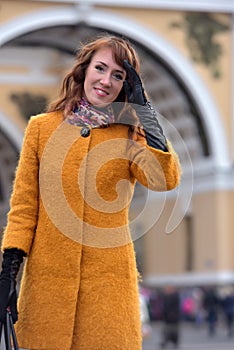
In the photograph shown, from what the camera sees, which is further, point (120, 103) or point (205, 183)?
point (205, 183)

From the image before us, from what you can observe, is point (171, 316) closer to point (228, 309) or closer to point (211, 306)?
point (211, 306)

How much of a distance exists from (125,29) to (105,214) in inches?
795

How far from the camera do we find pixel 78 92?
13.4 ft

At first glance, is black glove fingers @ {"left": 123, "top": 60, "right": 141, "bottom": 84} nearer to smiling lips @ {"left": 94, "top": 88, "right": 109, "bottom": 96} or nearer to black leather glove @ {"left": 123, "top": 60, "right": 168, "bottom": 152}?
black leather glove @ {"left": 123, "top": 60, "right": 168, "bottom": 152}

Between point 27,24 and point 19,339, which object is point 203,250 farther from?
point 19,339

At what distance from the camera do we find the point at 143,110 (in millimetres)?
3904

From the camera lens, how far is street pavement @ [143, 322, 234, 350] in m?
18.6

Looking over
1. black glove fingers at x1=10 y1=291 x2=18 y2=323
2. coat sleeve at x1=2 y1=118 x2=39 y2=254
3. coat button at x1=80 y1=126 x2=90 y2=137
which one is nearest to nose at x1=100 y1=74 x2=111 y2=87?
coat button at x1=80 y1=126 x2=90 y2=137

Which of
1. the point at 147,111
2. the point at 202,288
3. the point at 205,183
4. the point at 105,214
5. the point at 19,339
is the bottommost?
the point at 19,339

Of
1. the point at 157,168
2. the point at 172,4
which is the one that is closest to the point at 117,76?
the point at 157,168

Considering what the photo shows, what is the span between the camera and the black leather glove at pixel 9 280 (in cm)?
375

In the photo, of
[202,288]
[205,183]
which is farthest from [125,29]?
[202,288]

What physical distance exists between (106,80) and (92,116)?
0.43ft

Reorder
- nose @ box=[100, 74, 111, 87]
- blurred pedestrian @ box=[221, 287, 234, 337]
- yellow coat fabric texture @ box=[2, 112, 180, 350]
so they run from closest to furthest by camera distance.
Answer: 1. yellow coat fabric texture @ box=[2, 112, 180, 350]
2. nose @ box=[100, 74, 111, 87]
3. blurred pedestrian @ box=[221, 287, 234, 337]
